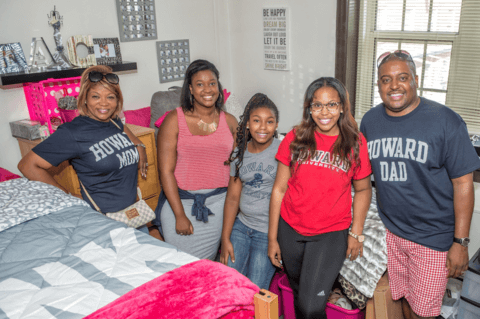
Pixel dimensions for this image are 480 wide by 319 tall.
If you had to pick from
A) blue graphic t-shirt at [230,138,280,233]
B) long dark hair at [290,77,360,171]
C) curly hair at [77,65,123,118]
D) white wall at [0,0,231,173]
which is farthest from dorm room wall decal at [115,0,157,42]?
long dark hair at [290,77,360,171]

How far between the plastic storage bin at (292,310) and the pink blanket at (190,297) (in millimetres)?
700

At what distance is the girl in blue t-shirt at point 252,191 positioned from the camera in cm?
183

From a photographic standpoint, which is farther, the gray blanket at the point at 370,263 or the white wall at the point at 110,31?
the white wall at the point at 110,31

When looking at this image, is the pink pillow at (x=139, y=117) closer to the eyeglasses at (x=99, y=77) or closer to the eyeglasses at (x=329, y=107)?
the eyeglasses at (x=99, y=77)

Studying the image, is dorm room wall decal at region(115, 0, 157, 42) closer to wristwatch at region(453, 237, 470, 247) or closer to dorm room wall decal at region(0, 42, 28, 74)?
dorm room wall decal at region(0, 42, 28, 74)

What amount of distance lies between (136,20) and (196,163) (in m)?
1.80

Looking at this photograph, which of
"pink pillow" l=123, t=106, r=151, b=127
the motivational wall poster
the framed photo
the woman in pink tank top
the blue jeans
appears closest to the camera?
the blue jeans

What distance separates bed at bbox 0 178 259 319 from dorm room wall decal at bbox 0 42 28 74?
118 cm

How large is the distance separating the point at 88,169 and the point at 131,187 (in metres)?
0.23

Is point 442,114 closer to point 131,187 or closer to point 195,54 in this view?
point 131,187

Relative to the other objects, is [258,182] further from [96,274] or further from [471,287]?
[471,287]

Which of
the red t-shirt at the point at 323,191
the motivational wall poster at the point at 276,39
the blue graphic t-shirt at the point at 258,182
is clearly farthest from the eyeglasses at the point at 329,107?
the motivational wall poster at the point at 276,39

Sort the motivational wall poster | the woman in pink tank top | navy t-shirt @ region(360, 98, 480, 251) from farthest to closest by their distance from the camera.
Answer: the motivational wall poster < the woman in pink tank top < navy t-shirt @ region(360, 98, 480, 251)

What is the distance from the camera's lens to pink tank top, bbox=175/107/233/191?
2.00 m
